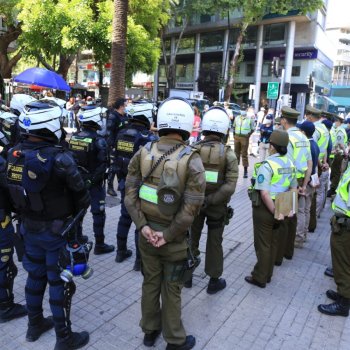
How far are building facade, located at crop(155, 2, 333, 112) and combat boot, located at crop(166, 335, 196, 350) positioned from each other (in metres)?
28.3

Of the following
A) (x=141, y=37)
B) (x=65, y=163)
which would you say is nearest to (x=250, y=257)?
(x=65, y=163)

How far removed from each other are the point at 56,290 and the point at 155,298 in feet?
2.65

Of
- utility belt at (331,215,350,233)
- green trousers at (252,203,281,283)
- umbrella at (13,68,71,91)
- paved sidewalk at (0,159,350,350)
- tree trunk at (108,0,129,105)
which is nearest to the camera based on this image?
paved sidewalk at (0,159,350,350)

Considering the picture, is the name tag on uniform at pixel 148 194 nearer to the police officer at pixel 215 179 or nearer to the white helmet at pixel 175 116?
the white helmet at pixel 175 116

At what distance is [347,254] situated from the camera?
3779 millimetres

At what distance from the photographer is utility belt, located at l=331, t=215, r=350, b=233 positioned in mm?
3680

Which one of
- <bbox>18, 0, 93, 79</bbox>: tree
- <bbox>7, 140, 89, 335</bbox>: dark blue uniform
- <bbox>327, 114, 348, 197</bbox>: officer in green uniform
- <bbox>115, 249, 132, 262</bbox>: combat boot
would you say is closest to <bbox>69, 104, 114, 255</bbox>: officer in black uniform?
<bbox>115, 249, 132, 262</bbox>: combat boot

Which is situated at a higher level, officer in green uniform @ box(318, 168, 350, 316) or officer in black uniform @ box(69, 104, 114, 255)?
officer in black uniform @ box(69, 104, 114, 255)

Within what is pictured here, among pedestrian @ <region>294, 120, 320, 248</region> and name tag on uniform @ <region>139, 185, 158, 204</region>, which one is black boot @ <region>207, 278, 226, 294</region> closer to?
name tag on uniform @ <region>139, 185, 158, 204</region>

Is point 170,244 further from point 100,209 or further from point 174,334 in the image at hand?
point 100,209

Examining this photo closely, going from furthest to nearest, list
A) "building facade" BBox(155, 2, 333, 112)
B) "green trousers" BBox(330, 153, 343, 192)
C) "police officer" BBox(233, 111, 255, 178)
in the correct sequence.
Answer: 1. "building facade" BBox(155, 2, 333, 112)
2. "police officer" BBox(233, 111, 255, 178)
3. "green trousers" BBox(330, 153, 343, 192)

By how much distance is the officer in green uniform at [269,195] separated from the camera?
13.5 ft

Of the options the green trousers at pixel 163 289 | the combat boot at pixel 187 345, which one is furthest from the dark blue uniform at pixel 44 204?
the combat boot at pixel 187 345

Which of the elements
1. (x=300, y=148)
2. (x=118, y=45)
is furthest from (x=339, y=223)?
(x=118, y=45)
